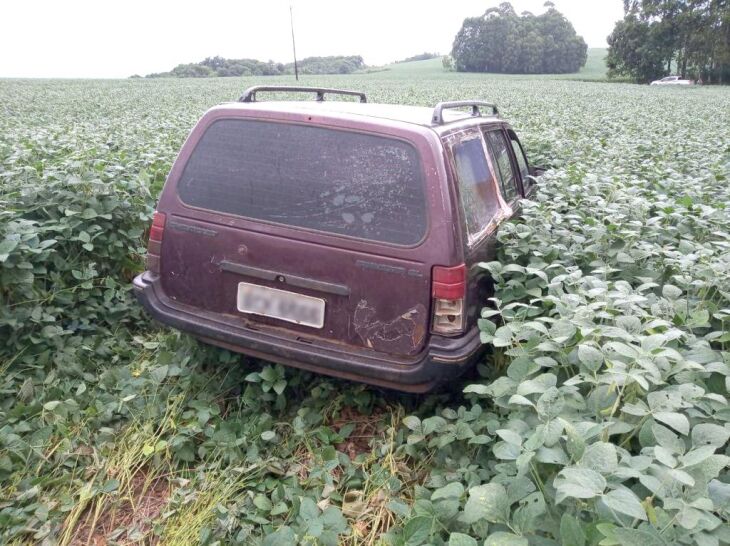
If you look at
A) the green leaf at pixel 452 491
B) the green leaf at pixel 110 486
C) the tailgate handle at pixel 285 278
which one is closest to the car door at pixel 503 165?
the tailgate handle at pixel 285 278

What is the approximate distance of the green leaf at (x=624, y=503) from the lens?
1.33 m

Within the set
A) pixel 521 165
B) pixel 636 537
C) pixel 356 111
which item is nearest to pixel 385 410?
pixel 356 111

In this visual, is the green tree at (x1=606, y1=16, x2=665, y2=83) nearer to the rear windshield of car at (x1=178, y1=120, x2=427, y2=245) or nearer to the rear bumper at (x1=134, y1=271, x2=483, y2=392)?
the rear windshield of car at (x1=178, y1=120, x2=427, y2=245)

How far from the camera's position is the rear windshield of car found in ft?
9.06

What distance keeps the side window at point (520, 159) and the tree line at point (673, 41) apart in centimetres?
6132

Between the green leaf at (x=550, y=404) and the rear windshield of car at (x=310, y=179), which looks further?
the rear windshield of car at (x=310, y=179)

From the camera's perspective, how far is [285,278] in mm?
2910

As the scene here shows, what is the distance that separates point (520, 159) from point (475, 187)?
1731 mm

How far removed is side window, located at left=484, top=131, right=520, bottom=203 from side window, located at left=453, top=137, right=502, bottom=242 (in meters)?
0.26

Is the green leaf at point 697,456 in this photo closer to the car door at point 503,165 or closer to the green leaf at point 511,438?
the green leaf at point 511,438

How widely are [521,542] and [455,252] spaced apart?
1.43 m

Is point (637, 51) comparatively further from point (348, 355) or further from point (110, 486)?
point (110, 486)

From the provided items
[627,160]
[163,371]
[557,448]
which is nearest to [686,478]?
[557,448]

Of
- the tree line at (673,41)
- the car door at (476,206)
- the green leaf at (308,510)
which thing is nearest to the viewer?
the green leaf at (308,510)
